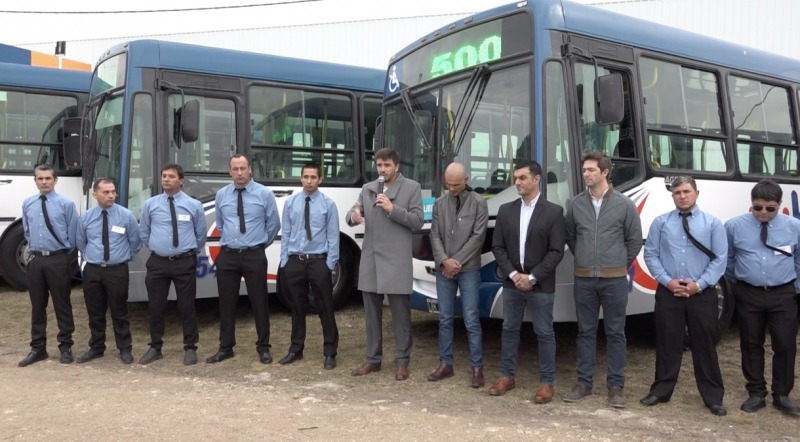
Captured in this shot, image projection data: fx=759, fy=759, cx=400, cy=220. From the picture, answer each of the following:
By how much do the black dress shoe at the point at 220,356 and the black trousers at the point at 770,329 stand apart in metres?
4.24

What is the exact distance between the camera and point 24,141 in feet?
32.0

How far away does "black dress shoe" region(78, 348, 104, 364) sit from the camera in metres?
6.75

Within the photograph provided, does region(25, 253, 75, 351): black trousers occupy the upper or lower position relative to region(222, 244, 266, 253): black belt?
lower

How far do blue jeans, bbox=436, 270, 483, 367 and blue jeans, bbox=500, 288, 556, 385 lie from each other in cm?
30

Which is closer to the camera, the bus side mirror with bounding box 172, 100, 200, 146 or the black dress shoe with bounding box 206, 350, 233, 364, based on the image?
the black dress shoe with bounding box 206, 350, 233, 364

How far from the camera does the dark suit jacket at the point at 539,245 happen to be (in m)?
5.29

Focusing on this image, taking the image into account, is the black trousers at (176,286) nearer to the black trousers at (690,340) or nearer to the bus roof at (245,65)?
the bus roof at (245,65)

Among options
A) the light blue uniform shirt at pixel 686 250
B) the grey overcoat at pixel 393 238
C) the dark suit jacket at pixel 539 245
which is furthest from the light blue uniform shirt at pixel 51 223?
the light blue uniform shirt at pixel 686 250

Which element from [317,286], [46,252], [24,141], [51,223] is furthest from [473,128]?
[24,141]

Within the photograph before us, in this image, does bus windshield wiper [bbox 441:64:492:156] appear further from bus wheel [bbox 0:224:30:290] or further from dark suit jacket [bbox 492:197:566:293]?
bus wheel [bbox 0:224:30:290]

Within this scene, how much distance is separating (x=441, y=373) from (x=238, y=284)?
81.0 inches

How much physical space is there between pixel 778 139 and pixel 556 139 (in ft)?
10.3

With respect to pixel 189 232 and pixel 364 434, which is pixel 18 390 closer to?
pixel 189 232

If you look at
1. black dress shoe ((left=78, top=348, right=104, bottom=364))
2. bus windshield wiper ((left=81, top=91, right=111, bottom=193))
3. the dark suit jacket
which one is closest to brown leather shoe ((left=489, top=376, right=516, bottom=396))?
the dark suit jacket
